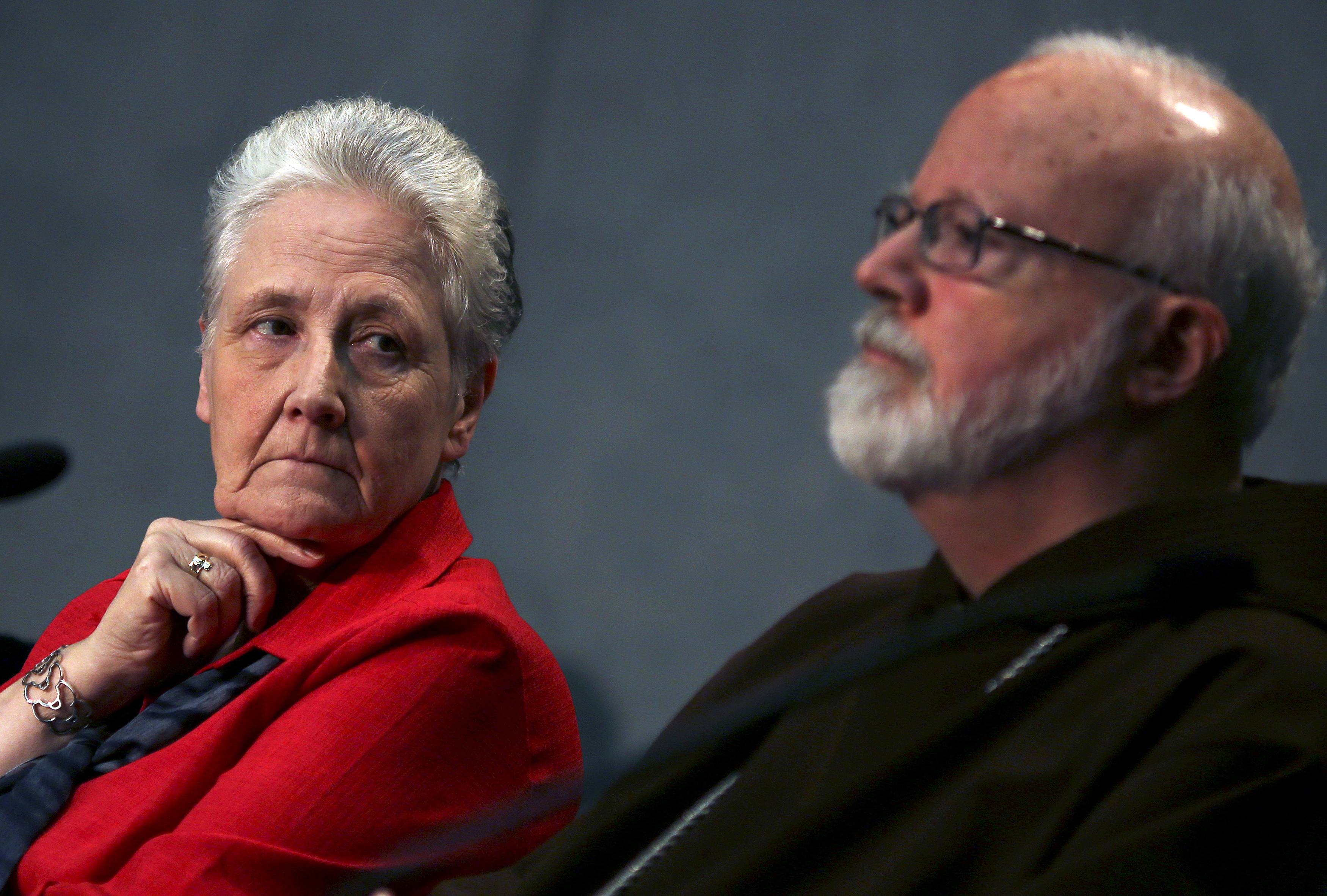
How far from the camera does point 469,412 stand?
1.61 meters

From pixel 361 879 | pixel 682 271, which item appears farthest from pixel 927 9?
pixel 361 879

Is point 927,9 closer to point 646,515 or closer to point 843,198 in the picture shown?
point 843,198

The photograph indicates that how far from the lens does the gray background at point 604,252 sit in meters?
1.83

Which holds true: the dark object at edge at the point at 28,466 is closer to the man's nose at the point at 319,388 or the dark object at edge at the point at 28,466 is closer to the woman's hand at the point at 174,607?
the woman's hand at the point at 174,607

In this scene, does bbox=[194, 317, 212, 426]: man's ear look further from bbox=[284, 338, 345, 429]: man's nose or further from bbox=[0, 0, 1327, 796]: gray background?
bbox=[0, 0, 1327, 796]: gray background

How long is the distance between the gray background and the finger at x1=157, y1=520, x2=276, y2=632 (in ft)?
2.49

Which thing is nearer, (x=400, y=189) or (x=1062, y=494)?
(x=1062, y=494)

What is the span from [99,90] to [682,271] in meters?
1.46

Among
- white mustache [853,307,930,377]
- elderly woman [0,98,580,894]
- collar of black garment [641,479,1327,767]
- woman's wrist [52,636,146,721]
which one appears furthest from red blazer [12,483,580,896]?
white mustache [853,307,930,377]

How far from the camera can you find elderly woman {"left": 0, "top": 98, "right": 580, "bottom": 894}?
119 centimetres

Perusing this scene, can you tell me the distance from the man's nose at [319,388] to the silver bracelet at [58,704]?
391 millimetres

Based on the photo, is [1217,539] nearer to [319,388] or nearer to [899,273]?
[899,273]

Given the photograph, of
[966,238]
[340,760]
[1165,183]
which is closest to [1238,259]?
[1165,183]

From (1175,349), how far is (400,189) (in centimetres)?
90
